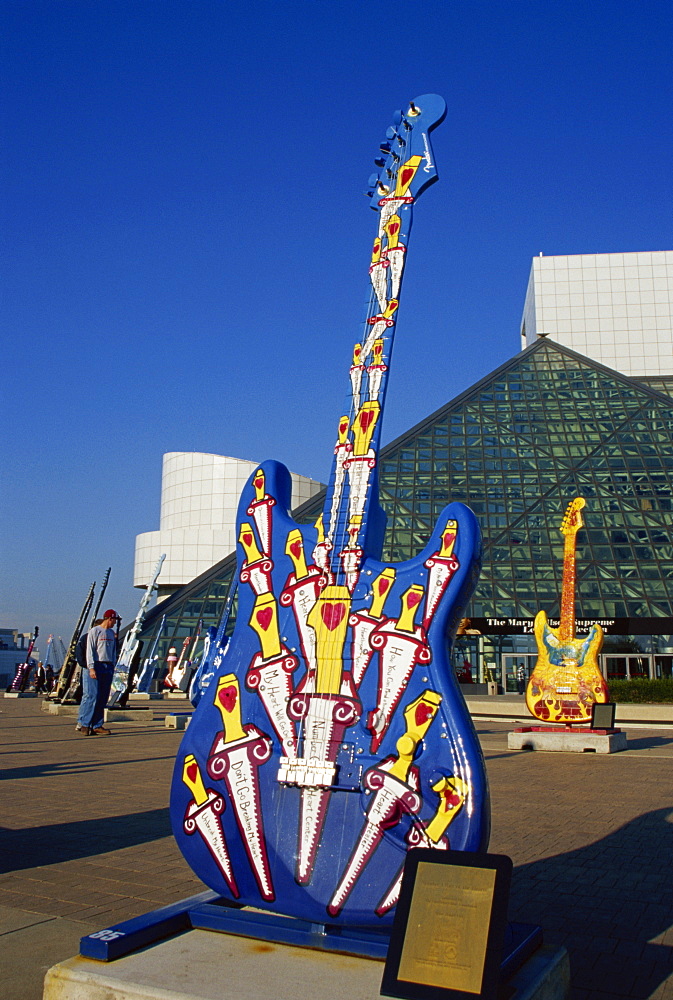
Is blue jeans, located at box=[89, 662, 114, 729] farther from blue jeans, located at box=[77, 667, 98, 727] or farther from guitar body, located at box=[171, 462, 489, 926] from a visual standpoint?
guitar body, located at box=[171, 462, 489, 926]

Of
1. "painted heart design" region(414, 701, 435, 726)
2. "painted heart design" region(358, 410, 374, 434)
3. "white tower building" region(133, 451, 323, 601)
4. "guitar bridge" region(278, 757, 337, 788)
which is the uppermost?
"white tower building" region(133, 451, 323, 601)

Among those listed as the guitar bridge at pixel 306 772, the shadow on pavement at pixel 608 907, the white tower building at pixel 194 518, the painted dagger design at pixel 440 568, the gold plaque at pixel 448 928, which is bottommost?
the shadow on pavement at pixel 608 907

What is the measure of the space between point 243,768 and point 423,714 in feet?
2.64

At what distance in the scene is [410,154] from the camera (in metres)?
4.30

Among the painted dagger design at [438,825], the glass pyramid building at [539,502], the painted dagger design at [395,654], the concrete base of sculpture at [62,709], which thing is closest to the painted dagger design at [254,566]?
the painted dagger design at [395,654]

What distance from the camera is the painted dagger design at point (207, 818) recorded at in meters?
3.36

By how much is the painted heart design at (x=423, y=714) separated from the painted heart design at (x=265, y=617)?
0.80 m

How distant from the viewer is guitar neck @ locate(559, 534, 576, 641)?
14219 millimetres

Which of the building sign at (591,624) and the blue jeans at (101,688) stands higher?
the building sign at (591,624)

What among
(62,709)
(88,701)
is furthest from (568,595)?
(62,709)

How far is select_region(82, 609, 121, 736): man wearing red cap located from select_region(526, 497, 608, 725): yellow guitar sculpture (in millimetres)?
6744

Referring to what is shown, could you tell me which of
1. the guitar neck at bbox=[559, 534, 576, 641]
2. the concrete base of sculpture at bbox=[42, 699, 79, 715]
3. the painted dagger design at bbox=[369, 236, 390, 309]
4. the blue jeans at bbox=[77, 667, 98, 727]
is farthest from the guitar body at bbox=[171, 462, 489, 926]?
the concrete base of sculpture at bbox=[42, 699, 79, 715]

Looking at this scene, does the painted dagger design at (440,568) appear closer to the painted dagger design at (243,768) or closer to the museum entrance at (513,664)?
the painted dagger design at (243,768)

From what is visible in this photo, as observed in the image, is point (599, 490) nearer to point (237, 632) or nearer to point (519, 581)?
point (519, 581)
